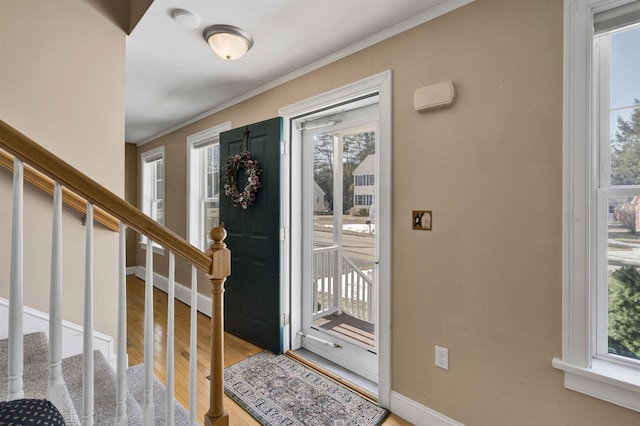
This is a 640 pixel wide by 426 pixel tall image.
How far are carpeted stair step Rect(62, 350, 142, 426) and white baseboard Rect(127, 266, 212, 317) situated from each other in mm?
1910

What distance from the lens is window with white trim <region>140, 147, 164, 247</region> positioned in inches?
189

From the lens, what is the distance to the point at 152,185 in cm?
505

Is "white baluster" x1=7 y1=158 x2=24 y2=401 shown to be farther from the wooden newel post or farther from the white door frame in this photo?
the white door frame

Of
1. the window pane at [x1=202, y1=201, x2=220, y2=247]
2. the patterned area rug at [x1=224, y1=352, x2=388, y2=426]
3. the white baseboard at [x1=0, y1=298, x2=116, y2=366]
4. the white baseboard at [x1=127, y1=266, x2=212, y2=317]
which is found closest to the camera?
the white baseboard at [x1=0, y1=298, x2=116, y2=366]

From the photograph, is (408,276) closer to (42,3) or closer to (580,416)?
(580,416)

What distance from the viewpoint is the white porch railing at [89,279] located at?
860 mm

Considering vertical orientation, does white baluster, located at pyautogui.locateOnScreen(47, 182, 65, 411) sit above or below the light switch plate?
below

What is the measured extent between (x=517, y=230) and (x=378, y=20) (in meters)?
1.40

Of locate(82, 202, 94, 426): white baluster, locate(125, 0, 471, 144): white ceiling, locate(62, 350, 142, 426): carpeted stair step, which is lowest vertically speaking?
locate(62, 350, 142, 426): carpeted stair step

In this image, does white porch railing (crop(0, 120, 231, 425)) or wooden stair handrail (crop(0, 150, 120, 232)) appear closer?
white porch railing (crop(0, 120, 231, 425))

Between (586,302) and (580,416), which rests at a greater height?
(586,302)

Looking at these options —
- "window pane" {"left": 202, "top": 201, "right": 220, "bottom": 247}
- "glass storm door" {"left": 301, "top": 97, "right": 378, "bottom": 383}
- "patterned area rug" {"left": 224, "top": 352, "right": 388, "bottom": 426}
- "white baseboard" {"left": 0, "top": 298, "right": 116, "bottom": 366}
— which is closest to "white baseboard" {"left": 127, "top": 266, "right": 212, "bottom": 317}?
"window pane" {"left": 202, "top": 201, "right": 220, "bottom": 247}

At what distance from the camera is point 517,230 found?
57.0 inches

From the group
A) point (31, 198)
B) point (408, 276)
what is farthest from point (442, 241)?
point (31, 198)
